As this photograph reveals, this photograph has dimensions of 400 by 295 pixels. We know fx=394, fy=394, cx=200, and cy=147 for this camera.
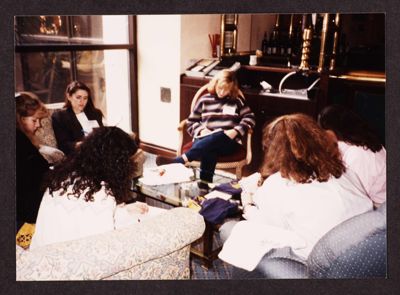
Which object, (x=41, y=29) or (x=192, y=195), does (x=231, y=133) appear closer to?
(x=192, y=195)

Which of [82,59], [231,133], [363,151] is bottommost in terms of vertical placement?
[231,133]

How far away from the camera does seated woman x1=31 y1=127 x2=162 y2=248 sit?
1.80 metres

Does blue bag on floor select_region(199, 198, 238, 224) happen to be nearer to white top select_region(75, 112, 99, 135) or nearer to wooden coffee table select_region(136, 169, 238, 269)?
wooden coffee table select_region(136, 169, 238, 269)

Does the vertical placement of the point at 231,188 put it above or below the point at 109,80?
below

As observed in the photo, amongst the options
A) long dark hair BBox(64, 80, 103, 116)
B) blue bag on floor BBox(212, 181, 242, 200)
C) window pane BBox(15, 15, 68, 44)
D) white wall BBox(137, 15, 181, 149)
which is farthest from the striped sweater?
window pane BBox(15, 15, 68, 44)

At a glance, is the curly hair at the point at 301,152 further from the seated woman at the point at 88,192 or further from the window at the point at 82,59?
the window at the point at 82,59

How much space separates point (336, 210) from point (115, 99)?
6.09ft

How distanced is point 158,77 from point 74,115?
93 centimetres

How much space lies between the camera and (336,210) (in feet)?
6.27

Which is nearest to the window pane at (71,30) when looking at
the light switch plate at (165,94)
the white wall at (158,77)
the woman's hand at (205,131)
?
the white wall at (158,77)

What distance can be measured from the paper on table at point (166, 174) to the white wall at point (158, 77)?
1.06ft

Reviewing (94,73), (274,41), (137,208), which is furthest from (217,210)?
(274,41)

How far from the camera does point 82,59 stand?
3318mm

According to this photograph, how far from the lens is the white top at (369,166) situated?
7.26 feet
